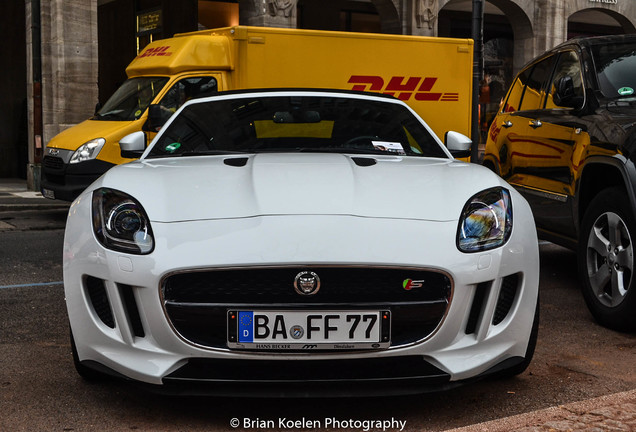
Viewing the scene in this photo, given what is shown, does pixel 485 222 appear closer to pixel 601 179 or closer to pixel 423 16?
pixel 601 179

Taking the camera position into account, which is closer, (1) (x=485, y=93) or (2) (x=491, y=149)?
(2) (x=491, y=149)

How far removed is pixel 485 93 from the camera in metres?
26.3

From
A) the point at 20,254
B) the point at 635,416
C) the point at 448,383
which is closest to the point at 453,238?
the point at 448,383

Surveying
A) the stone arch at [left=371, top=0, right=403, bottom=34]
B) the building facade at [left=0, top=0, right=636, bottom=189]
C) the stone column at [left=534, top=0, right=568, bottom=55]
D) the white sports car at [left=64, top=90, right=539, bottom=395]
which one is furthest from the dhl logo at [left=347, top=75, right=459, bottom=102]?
the stone column at [left=534, top=0, right=568, bottom=55]

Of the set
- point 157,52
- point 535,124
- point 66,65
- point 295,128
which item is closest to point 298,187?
point 295,128

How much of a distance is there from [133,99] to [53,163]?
135 centimetres

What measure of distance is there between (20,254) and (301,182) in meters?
5.24

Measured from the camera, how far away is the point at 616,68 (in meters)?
6.17

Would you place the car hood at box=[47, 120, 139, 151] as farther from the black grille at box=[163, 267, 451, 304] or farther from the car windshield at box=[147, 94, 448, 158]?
the black grille at box=[163, 267, 451, 304]

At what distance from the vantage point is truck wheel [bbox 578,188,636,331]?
5059 mm

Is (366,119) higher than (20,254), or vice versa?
(366,119)

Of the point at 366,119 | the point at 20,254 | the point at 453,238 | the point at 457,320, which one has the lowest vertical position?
the point at 20,254

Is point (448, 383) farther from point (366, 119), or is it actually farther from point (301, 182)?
point (366, 119)

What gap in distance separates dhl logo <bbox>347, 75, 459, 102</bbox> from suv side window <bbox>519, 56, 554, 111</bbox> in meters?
4.97
